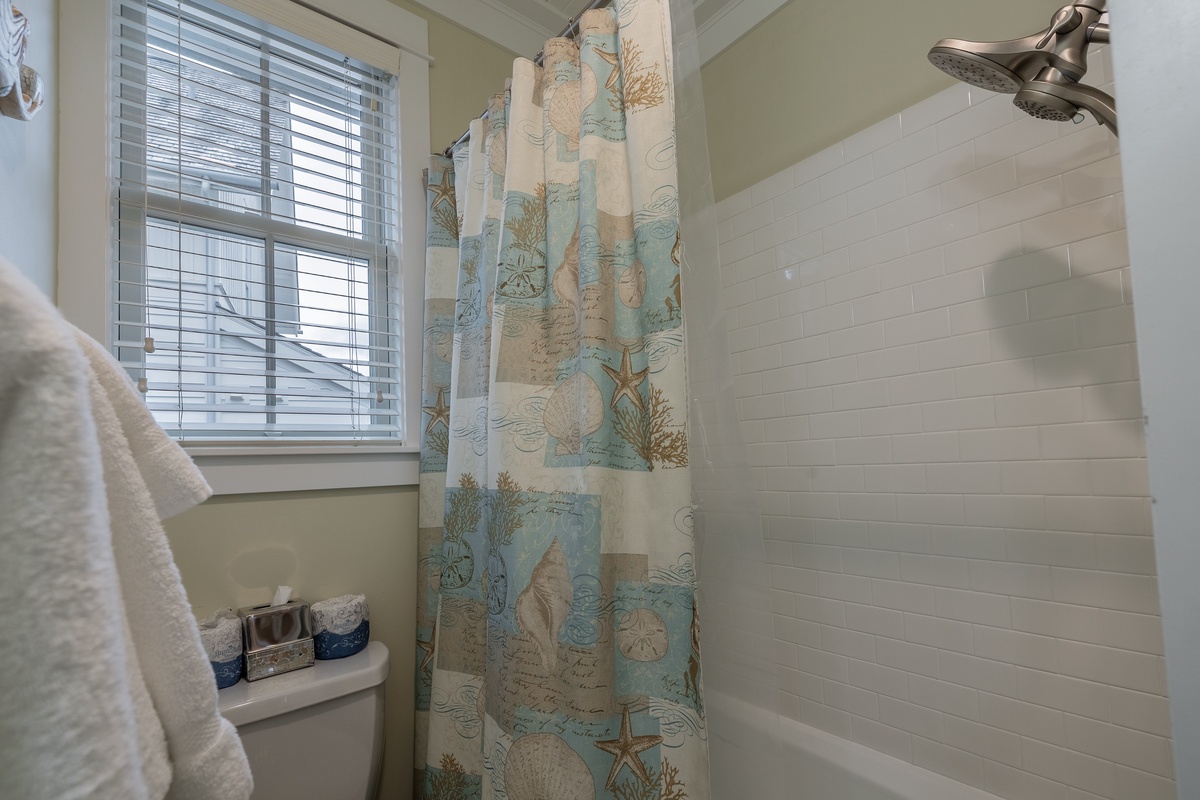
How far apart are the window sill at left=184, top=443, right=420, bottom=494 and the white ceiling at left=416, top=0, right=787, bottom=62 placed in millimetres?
1354

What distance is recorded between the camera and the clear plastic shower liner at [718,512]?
0.95 meters

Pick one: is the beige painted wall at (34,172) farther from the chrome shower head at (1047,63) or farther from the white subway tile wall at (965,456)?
the white subway tile wall at (965,456)

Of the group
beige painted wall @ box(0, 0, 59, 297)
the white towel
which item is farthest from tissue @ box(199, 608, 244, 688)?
the white towel

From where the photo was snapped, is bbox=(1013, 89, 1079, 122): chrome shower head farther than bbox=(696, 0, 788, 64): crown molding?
No

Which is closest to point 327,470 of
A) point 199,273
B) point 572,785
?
point 199,273

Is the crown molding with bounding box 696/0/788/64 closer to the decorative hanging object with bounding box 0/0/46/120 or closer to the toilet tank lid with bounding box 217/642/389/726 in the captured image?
the decorative hanging object with bounding box 0/0/46/120

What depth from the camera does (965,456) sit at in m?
1.28

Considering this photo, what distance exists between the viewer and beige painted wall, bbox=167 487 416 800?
1.26m

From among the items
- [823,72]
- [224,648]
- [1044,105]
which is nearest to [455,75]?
[823,72]

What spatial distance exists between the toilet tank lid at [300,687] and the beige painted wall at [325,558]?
204mm

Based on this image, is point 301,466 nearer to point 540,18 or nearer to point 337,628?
point 337,628

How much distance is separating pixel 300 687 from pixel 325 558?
1.14 feet

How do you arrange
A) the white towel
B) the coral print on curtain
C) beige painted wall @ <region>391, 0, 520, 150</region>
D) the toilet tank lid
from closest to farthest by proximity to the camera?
the white towel → the coral print on curtain → the toilet tank lid → beige painted wall @ <region>391, 0, 520, 150</region>

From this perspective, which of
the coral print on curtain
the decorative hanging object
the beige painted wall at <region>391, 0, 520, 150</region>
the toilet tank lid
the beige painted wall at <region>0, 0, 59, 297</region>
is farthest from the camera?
the beige painted wall at <region>391, 0, 520, 150</region>
